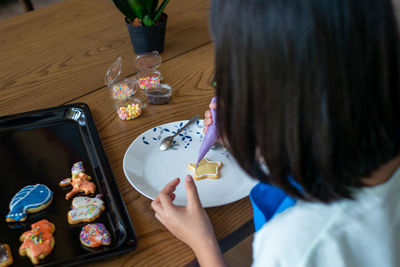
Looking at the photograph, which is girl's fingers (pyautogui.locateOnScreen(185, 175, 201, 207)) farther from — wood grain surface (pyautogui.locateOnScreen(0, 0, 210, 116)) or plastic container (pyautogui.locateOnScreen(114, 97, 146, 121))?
wood grain surface (pyautogui.locateOnScreen(0, 0, 210, 116))

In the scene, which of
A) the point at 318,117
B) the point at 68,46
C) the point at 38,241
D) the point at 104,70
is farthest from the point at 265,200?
the point at 68,46

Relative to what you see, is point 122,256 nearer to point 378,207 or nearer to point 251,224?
point 251,224

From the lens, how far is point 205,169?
2.91 feet

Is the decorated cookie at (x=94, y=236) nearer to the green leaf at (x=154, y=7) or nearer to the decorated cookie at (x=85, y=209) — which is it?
the decorated cookie at (x=85, y=209)

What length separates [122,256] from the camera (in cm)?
72

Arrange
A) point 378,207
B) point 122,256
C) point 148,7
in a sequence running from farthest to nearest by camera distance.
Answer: point 148,7 < point 122,256 < point 378,207

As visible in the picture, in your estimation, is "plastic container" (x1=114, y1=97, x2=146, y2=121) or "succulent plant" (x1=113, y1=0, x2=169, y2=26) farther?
"succulent plant" (x1=113, y1=0, x2=169, y2=26)

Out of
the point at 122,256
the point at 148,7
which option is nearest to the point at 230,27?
the point at 122,256

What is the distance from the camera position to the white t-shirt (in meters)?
0.59

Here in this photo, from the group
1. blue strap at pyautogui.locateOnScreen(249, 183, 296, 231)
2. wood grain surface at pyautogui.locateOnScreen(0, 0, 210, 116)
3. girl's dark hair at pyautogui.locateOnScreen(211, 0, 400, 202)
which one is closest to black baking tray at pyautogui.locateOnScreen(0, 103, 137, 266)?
wood grain surface at pyautogui.locateOnScreen(0, 0, 210, 116)

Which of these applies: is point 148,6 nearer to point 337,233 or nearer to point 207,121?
point 207,121

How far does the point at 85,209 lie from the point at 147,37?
27.1 inches

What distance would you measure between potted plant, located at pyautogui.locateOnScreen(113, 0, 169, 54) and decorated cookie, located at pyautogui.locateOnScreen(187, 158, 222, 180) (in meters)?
0.55

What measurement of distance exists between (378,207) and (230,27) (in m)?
0.35
